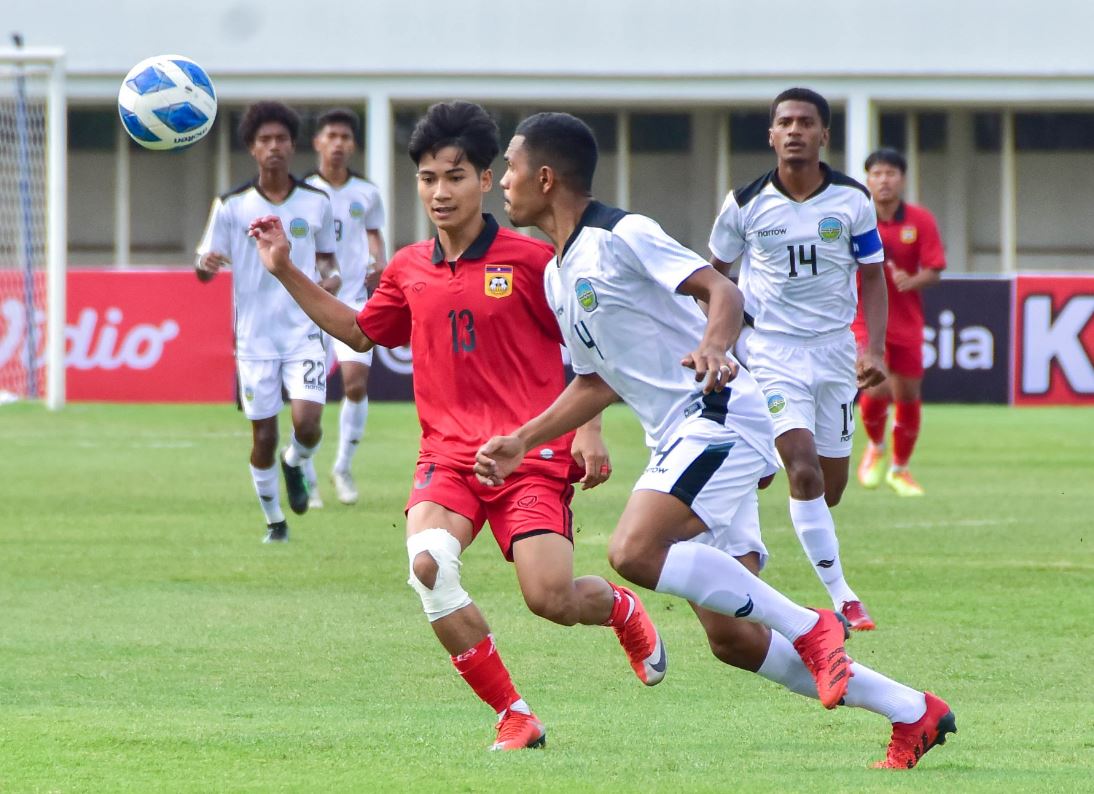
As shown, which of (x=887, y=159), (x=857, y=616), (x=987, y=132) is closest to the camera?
(x=857, y=616)

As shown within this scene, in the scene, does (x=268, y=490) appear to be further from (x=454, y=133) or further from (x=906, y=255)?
(x=454, y=133)

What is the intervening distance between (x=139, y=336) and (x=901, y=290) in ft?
40.5

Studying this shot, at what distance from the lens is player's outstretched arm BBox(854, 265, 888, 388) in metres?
8.70

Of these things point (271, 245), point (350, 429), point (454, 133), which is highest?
point (454, 133)

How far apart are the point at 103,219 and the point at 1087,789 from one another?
3207 cm

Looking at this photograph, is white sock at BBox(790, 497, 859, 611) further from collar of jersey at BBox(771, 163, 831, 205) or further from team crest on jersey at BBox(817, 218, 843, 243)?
collar of jersey at BBox(771, 163, 831, 205)

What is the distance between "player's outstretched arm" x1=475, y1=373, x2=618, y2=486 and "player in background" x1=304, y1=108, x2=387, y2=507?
755cm

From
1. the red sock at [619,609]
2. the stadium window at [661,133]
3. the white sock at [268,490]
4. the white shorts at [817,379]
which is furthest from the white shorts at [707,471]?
the stadium window at [661,133]

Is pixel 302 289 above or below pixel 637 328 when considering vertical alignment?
above

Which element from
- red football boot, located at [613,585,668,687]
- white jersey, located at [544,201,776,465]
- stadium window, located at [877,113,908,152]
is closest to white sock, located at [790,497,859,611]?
red football boot, located at [613,585,668,687]

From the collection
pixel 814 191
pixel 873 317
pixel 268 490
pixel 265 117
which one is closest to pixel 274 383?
pixel 268 490

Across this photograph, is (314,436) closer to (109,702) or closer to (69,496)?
(69,496)

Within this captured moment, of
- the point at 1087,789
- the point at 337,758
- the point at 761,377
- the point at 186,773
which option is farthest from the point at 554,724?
the point at 761,377

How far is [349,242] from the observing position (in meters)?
14.3
